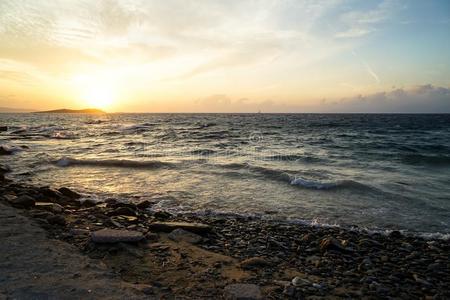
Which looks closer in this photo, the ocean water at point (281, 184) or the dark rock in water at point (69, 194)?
the ocean water at point (281, 184)

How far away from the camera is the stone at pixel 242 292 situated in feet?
13.3

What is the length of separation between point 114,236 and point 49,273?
148 cm

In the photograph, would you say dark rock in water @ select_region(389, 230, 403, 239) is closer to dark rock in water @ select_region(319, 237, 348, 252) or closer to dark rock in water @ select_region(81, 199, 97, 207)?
dark rock in water @ select_region(319, 237, 348, 252)

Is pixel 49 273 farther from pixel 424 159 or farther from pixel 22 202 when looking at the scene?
pixel 424 159

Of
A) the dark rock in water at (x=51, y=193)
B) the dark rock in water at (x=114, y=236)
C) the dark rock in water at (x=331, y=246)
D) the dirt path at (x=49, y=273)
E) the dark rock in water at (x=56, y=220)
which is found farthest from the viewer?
the dark rock in water at (x=51, y=193)

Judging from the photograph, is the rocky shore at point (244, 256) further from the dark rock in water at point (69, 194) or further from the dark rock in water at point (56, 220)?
the dark rock in water at point (69, 194)

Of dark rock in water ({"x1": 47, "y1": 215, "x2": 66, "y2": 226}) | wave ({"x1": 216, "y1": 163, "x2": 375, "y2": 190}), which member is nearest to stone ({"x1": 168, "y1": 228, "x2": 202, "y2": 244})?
dark rock in water ({"x1": 47, "y1": 215, "x2": 66, "y2": 226})

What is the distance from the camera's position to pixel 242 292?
416 centimetres

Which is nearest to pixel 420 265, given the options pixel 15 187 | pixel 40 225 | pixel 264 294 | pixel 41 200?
pixel 264 294

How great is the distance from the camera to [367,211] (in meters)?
8.91

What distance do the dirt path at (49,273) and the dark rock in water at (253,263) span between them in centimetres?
185

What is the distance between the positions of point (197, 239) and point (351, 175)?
990 centimetres

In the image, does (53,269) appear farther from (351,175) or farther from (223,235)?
(351,175)

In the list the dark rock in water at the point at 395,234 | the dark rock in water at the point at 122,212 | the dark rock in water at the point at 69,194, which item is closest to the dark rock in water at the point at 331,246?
the dark rock in water at the point at 395,234
